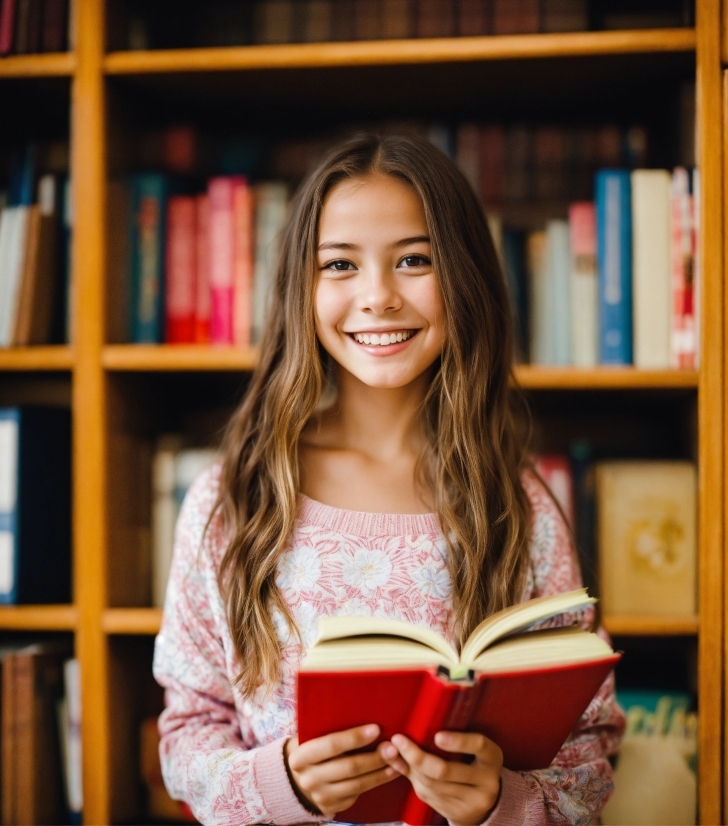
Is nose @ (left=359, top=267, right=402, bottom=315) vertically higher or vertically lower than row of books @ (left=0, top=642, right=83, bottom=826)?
higher

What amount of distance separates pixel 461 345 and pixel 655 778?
706mm

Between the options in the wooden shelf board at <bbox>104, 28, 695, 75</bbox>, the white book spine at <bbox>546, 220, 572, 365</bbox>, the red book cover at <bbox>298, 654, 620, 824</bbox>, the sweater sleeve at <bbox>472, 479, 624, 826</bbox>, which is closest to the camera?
the red book cover at <bbox>298, 654, 620, 824</bbox>

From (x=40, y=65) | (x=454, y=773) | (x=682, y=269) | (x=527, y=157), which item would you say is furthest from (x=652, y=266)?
(x=40, y=65)

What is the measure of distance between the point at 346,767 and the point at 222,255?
776 mm

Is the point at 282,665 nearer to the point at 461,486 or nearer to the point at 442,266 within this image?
the point at 461,486

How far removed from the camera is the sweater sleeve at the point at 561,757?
84cm

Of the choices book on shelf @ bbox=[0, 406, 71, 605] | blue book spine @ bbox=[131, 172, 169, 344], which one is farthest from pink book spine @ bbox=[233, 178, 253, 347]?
book on shelf @ bbox=[0, 406, 71, 605]

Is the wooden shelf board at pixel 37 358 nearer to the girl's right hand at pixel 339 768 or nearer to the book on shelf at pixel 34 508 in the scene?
→ the book on shelf at pixel 34 508

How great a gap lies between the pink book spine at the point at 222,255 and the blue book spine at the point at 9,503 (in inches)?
13.3

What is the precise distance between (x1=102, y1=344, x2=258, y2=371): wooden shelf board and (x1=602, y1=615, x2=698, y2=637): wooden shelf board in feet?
2.15

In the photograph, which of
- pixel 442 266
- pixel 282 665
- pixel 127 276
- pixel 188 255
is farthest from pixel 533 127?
pixel 282 665

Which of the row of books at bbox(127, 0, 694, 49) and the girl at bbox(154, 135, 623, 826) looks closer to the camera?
the girl at bbox(154, 135, 623, 826)

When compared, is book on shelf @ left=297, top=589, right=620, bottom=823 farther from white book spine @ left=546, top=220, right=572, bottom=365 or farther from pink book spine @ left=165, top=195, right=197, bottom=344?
pink book spine @ left=165, top=195, right=197, bottom=344

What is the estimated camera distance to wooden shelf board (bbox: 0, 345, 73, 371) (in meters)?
1.17
